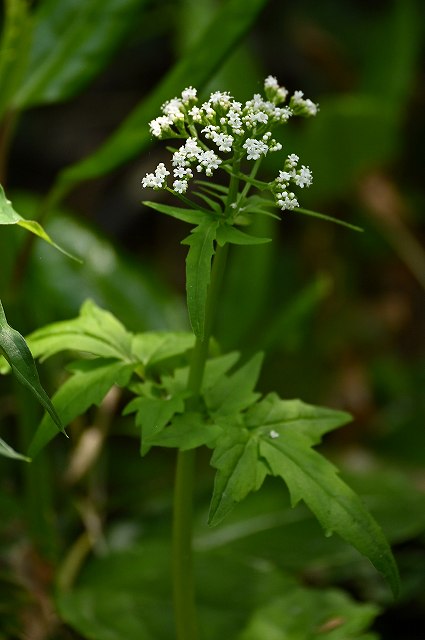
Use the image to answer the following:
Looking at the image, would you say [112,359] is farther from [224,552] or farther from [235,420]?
[224,552]

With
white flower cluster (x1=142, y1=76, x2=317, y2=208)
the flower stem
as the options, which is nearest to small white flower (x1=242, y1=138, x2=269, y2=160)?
white flower cluster (x1=142, y1=76, x2=317, y2=208)

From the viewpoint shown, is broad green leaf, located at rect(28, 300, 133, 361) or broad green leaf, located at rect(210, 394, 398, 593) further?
broad green leaf, located at rect(28, 300, 133, 361)

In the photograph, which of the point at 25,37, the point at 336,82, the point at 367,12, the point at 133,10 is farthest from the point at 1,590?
the point at 367,12

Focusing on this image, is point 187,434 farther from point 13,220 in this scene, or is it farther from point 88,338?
point 13,220

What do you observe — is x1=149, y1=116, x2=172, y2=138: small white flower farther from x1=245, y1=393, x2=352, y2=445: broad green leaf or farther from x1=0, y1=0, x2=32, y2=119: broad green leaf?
x1=0, y1=0, x2=32, y2=119: broad green leaf

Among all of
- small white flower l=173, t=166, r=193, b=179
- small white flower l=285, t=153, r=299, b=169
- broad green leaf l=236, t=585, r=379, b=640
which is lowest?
broad green leaf l=236, t=585, r=379, b=640

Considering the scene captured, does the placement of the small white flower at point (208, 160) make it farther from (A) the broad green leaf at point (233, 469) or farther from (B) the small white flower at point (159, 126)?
(A) the broad green leaf at point (233, 469)

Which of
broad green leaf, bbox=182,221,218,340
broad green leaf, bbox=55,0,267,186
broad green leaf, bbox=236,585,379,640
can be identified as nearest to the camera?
broad green leaf, bbox=182,221,218,340
